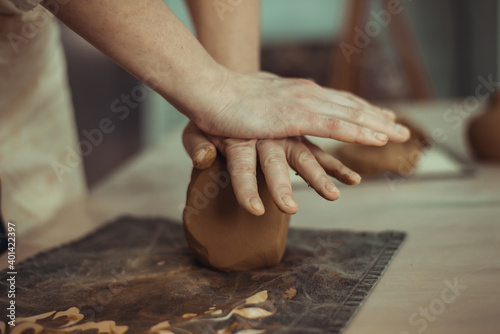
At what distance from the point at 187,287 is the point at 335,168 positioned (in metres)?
0.35

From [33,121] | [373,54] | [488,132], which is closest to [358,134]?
[33,121]

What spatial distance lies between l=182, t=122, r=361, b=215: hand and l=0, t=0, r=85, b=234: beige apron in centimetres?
56

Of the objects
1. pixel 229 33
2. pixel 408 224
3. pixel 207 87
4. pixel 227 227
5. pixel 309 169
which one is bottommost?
pixel 408 224

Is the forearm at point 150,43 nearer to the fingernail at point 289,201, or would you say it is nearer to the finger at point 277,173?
→ the finger at point 277,173

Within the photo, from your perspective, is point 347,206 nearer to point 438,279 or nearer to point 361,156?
point 361,156

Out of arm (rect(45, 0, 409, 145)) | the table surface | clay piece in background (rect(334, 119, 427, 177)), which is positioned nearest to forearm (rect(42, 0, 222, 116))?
arm (rect(45, 0, 409, 145))

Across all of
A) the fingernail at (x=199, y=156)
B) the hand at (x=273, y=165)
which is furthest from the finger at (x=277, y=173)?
the fingernail at (x=199, y=156)

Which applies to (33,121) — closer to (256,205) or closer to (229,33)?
(229,33)

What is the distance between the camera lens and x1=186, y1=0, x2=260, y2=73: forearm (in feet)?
3.84

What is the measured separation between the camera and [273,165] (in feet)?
2.93

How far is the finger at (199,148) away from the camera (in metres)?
0.94

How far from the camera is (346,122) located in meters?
0.96

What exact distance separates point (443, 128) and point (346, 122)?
1.65 metres

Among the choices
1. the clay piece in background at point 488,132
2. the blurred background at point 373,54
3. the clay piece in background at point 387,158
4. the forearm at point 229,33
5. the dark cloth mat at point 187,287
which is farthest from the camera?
the blurred background at point 373,54
